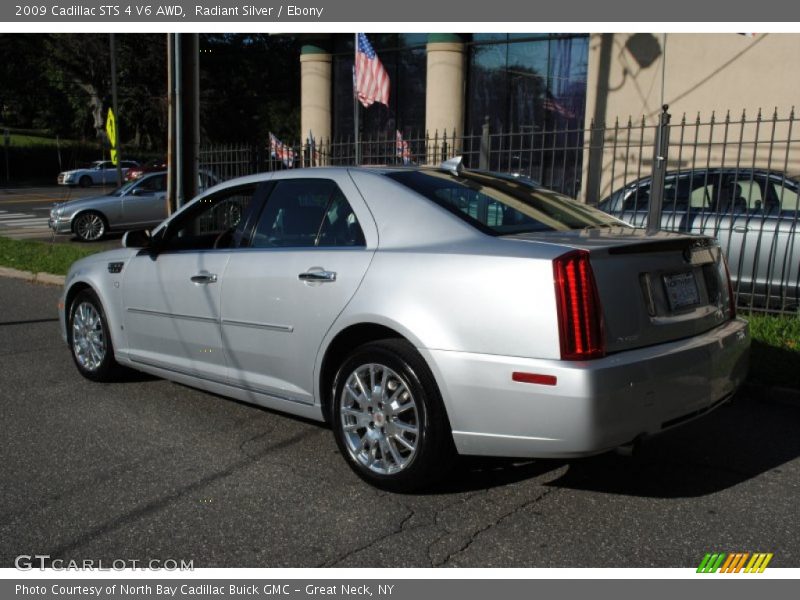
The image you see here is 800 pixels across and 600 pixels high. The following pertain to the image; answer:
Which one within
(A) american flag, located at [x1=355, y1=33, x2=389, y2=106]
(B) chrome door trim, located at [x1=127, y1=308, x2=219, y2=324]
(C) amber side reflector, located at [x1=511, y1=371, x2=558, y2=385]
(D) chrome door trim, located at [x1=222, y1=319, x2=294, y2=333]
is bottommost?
(B) chrome door trim, located at [x1=127, y1=308, x2=219, y2=324]

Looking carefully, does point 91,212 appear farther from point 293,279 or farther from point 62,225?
point 293,279

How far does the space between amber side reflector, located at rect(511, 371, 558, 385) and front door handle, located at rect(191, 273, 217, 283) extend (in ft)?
7.15

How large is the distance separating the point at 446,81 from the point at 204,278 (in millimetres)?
13498

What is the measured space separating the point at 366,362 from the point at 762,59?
1229cm

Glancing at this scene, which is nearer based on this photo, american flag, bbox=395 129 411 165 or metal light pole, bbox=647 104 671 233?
metal light pole, bbox=647 104 671 233

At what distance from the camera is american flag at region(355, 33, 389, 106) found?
14234mm

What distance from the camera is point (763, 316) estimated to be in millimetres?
7539

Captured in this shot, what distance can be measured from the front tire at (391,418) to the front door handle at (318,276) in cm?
42

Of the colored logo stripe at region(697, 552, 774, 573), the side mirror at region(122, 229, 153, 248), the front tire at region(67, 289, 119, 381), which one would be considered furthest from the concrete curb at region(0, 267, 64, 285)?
the colored logo stripe at region(697, 552, 774, 573)

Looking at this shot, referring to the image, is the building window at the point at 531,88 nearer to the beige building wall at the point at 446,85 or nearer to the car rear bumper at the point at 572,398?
the beige building wall at the point at 446,85

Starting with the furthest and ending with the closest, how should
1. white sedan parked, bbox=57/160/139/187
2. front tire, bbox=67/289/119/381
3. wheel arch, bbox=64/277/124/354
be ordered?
white sedan parked, bbox=57/160/139/187
front tire, bbox=67/289/119/381
wheel arch, bbox=64/277/124/354

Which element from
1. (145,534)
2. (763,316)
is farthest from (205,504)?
(763,316)

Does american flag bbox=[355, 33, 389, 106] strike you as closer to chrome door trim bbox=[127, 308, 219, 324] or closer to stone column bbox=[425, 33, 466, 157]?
stone column bbox=[425, 33, 466, 157]

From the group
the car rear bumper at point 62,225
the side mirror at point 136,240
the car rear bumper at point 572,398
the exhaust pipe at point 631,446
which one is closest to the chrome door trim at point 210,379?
the side mirror at point 136,240
